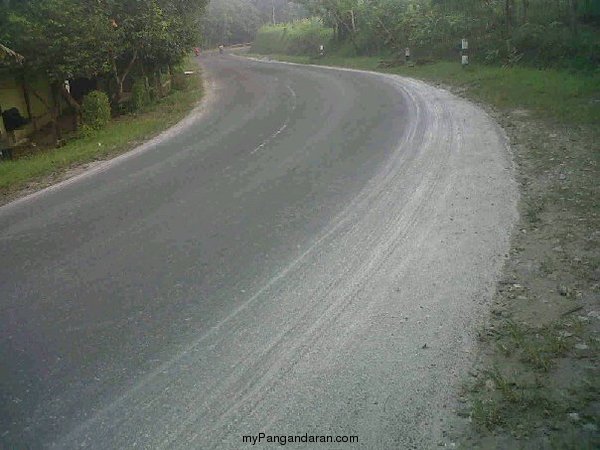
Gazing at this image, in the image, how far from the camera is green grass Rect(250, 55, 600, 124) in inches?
478

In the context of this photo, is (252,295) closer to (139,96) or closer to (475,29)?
(139,96)

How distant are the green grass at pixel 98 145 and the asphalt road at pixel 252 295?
147 centimetres

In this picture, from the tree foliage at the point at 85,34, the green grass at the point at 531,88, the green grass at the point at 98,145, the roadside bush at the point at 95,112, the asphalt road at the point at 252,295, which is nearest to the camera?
the asphalt road at the point at 252,295

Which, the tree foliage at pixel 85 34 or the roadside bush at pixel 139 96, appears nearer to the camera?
the tree foliage at pixel 85 34

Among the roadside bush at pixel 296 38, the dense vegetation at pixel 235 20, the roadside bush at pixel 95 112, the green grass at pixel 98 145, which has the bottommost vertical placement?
the green grass at pixel 98 145

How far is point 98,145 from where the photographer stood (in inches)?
534

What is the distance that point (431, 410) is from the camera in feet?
11.8

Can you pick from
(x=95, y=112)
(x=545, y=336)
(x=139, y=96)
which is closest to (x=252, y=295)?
(x=545, y=336)

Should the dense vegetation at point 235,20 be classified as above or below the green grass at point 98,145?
above

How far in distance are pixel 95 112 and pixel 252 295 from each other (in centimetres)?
1359

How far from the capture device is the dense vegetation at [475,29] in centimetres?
1891

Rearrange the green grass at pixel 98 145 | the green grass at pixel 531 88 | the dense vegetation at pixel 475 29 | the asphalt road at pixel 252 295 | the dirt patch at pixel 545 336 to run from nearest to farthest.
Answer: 1. the dirt patch at pixel 545 336
2. the asphalt road at pixel 252 295
3. the green grass at pixel 98 145
4. the green grass at pixel 531 88
5. the dense vegetation at pixel 475 29

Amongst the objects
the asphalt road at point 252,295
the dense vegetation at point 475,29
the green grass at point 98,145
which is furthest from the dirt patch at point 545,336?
the dense vegetation at point 475,29

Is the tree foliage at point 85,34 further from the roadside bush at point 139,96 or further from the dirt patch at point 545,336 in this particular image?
the dirt patch at point 545,336
